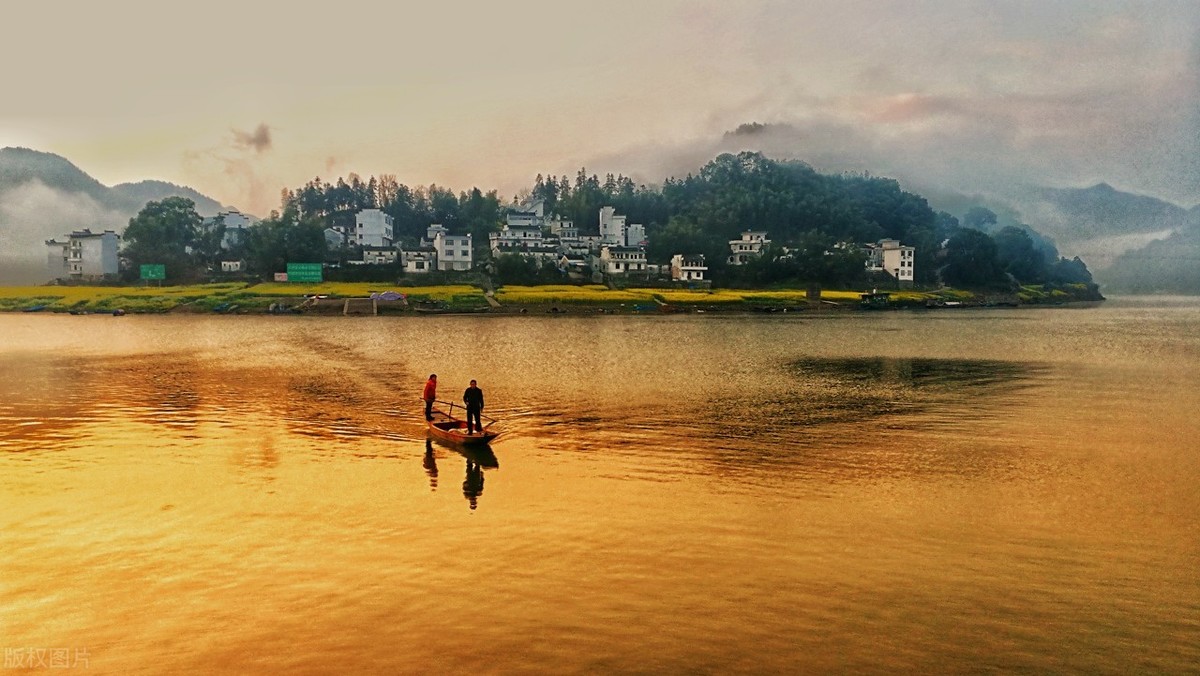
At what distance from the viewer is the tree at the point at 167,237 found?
430 ft

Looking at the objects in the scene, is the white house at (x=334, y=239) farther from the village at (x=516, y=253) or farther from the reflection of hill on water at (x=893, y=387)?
the reflection of hill on water at (x=893, y=387)

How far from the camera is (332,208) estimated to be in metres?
193

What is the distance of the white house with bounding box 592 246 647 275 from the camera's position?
12475cm

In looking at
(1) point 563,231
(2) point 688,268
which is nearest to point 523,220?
(1) point 563,231

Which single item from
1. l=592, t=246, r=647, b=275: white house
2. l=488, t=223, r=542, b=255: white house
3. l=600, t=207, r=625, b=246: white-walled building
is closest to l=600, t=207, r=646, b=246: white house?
l=600, t=207, r=625, b=246: white-walled building

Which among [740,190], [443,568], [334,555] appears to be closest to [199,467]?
[334,555]

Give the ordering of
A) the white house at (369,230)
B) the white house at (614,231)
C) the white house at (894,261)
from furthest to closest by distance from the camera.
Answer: the white house at (614,231) → the white house at (369,230) → the white house at (894,261)

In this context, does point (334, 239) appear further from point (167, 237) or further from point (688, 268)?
point (688, 268)

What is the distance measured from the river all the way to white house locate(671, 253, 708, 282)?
9076cm

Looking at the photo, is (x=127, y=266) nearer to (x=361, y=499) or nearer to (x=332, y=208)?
(x=332, y=208)

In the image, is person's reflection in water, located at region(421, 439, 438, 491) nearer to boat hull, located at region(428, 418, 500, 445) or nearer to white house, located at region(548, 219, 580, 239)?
boat hull, located at region(428, 418, 500, 445)

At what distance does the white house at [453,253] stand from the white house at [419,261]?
0.95 meters

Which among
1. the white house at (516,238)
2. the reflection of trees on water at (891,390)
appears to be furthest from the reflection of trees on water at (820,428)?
the white house at (516,238)

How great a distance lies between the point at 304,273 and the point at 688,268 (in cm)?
5524
